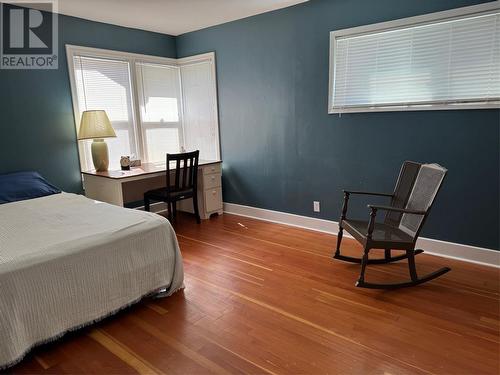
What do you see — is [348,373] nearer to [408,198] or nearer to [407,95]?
[408,198]

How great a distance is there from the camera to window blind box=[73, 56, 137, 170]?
3.83m

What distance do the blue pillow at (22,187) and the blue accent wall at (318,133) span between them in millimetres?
2106

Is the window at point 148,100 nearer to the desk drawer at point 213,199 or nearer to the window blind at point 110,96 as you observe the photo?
the window blind at point 110,96

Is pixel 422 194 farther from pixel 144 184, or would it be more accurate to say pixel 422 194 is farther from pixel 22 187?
pixel 22 187

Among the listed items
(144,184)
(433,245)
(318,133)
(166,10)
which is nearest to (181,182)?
(144,184)

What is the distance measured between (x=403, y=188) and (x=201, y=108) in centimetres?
282

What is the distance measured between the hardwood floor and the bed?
0.14 metres

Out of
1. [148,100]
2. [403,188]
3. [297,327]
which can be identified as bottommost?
[297,327]

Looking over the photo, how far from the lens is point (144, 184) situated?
4430 millimetres

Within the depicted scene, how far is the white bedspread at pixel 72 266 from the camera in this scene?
1.75 metres

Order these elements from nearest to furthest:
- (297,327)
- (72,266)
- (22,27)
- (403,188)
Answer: (72,266)
(297,327)
(403,188)
(22,27)

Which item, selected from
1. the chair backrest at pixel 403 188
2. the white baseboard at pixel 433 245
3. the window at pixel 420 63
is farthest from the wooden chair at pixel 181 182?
the chair backrest at pixel 403 188

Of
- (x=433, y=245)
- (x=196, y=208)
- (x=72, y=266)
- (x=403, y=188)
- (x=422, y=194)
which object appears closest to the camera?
(x=72, y=266)

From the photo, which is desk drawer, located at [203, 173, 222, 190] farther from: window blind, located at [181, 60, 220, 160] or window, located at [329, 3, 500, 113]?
window, located at [329, 3, 500, 113]
